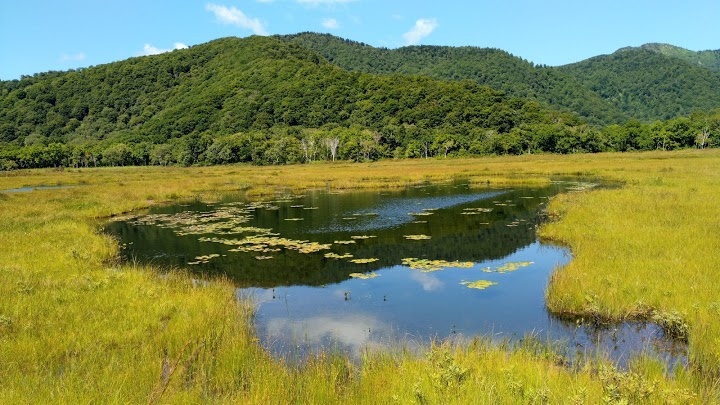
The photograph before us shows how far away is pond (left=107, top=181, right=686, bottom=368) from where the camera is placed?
10.5 meters

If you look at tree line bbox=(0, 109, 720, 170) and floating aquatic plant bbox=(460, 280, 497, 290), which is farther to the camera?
tree line bbox=(0, 109, 720, 170)

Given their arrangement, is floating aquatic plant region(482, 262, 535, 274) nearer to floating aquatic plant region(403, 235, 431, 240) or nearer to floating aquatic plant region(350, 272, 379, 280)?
floating aquatic plant region(350, 272, 379, 280)

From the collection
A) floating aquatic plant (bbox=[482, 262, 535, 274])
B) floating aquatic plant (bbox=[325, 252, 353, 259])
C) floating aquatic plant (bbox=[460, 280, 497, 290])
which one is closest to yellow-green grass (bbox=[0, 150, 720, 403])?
floating aquatic plant (bbox=[460, 280, 497, 290])

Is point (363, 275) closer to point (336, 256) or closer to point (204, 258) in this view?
point (336, 256)

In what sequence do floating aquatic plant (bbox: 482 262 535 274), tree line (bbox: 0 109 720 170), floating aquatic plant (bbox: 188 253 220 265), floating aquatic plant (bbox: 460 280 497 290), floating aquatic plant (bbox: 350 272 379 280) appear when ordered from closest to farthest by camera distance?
floating aquatic plant (bbox: 460 280 497 290)
floating aquatic plant (bbox: 350 272 379 280)
floating aquatic plant (bbox: 482 262 535 274)
floating aquatic plant (bbox: 188 253 220 265)
tree line (bbox: 0 109 720 170)

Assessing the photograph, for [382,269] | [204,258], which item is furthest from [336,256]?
[204,258]

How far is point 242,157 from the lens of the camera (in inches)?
5758

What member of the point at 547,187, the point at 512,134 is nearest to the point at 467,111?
the point at 512,134

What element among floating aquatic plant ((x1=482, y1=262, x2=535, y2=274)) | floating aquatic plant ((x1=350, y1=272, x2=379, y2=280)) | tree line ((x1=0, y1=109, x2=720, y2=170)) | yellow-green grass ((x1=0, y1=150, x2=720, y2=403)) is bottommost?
floating aquatic plant ((x1=482, y1=262, x2=535, y2=274))

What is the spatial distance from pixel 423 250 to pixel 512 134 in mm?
136208

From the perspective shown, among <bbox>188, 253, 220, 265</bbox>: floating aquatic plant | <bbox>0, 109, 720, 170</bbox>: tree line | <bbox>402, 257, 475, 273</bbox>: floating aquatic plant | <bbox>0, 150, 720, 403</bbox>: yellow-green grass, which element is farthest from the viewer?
<bbox>0, 109, 720, 170</bbox>: tree line

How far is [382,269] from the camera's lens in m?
17.3

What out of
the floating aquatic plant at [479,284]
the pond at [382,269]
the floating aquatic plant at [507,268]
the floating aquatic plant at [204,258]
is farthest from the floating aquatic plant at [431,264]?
the floating aquatic plant at [204,258]

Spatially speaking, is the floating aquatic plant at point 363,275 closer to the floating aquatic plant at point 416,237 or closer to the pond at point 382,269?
the pond at point 382,269
